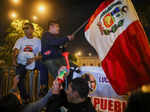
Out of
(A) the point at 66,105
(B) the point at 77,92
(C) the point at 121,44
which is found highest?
(C) the point at 121,44

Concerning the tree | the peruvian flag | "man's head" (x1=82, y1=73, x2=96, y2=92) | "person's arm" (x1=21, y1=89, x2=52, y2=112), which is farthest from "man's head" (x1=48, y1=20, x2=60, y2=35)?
the tree

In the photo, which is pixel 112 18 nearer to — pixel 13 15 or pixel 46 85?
pixel 46 85

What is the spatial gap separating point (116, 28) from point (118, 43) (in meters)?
0.36

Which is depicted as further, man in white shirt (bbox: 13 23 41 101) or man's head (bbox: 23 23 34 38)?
man's head (bbox: 23 23 34 38)

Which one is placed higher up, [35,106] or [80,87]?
[80,87]

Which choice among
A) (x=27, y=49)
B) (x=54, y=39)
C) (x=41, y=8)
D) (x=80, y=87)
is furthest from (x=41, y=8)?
(x=80, y=87)

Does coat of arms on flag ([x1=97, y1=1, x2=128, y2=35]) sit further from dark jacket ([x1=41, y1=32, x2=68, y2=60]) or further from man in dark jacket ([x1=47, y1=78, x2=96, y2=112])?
man in dark jacket ([x1=47, y1=78, x2=96, y2=112])

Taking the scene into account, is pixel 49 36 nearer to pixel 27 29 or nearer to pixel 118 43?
pixel 27 29

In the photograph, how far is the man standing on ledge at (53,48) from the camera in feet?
12.2

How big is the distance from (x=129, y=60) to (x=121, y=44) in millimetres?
417

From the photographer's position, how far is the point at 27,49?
460 cm

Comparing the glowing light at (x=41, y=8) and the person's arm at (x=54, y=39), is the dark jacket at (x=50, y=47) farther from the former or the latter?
the glowing light at (x=41, y=8)

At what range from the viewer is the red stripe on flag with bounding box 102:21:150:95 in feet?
11.2

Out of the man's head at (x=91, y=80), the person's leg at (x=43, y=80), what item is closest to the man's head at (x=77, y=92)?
the person's leg at (x=43, y=80)
